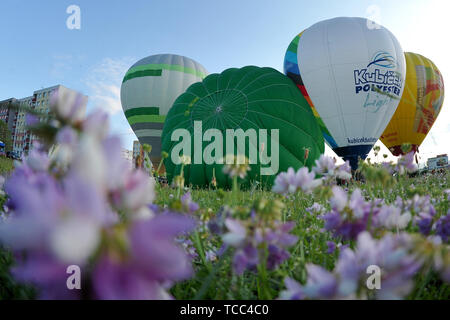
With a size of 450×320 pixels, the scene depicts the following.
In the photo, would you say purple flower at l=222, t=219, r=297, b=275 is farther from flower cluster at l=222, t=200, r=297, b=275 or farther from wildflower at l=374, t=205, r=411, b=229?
wildflower at l=374, t=205, r=411, b=229

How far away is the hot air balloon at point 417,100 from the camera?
12734mm

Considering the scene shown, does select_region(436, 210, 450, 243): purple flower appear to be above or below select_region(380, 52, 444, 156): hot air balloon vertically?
below

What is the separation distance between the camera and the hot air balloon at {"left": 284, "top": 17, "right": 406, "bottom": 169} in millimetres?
8969

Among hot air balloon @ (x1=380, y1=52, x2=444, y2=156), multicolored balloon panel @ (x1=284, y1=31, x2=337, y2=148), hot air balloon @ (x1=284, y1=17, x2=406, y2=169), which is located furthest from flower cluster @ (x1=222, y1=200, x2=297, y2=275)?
hot air balloon @ (x1=380, y1=52, x2=444, y2=156)

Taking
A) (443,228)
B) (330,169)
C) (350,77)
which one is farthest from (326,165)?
(350,77)

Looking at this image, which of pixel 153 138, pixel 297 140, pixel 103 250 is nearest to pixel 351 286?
pixel 103 250

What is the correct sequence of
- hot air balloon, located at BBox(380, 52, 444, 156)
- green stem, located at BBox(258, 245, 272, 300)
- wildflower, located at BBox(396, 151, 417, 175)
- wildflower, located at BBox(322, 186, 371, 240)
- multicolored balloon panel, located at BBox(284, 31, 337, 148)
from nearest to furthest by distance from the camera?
green stem, located at BBox(258, 245, 272, 300) < wildflower, located at BBox(322, 186, 371, 240) < wildflower, located at BBox(396, 151, 417, 175) < multicolored balloon panel, located at BBox(284, 31, 337, 148) < hot air balloon, located at BBox(380, 52, 444, 156)

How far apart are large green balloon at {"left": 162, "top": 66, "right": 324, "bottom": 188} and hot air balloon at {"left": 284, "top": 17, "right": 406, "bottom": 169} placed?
4.32ft

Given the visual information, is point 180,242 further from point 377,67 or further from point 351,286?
point 377,67

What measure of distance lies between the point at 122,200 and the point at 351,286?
1.27ft

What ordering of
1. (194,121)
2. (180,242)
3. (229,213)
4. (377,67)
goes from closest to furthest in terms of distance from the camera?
(229,213) → (180,242) → (194,121) → (377,67)

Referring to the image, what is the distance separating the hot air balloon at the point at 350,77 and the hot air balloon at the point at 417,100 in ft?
13.0

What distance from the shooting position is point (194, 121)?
26.8 feet
